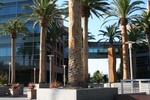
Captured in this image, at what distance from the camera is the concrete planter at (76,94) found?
1382 cm

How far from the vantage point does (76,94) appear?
539 inches

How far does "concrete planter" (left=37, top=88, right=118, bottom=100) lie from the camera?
13.8m

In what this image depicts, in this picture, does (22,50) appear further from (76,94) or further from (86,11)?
(76,94)

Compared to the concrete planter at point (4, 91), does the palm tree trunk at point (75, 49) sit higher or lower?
higher

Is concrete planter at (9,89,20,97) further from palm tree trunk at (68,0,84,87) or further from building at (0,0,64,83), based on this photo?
building at (0,0,64,83)

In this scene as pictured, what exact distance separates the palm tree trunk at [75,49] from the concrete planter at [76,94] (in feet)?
3.78

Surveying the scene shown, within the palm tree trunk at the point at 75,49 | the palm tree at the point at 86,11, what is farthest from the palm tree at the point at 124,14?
the palm tree trunk at the point at 75,49

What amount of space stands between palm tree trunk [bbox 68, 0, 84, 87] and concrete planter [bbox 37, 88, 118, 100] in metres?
Result: 1.15

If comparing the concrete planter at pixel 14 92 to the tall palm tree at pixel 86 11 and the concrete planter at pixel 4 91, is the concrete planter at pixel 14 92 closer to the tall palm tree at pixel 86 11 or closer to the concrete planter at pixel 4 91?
the concrete planter at pixel 4 91

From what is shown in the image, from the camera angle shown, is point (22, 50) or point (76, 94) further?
point (22, 50)

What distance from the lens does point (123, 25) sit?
40.0 meters

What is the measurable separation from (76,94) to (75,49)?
9.87ft

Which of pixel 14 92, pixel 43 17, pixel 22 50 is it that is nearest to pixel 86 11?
pixel 43 17

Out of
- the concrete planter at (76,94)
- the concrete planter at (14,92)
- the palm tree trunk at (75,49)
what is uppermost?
the palm tree trunk at (75,49)
